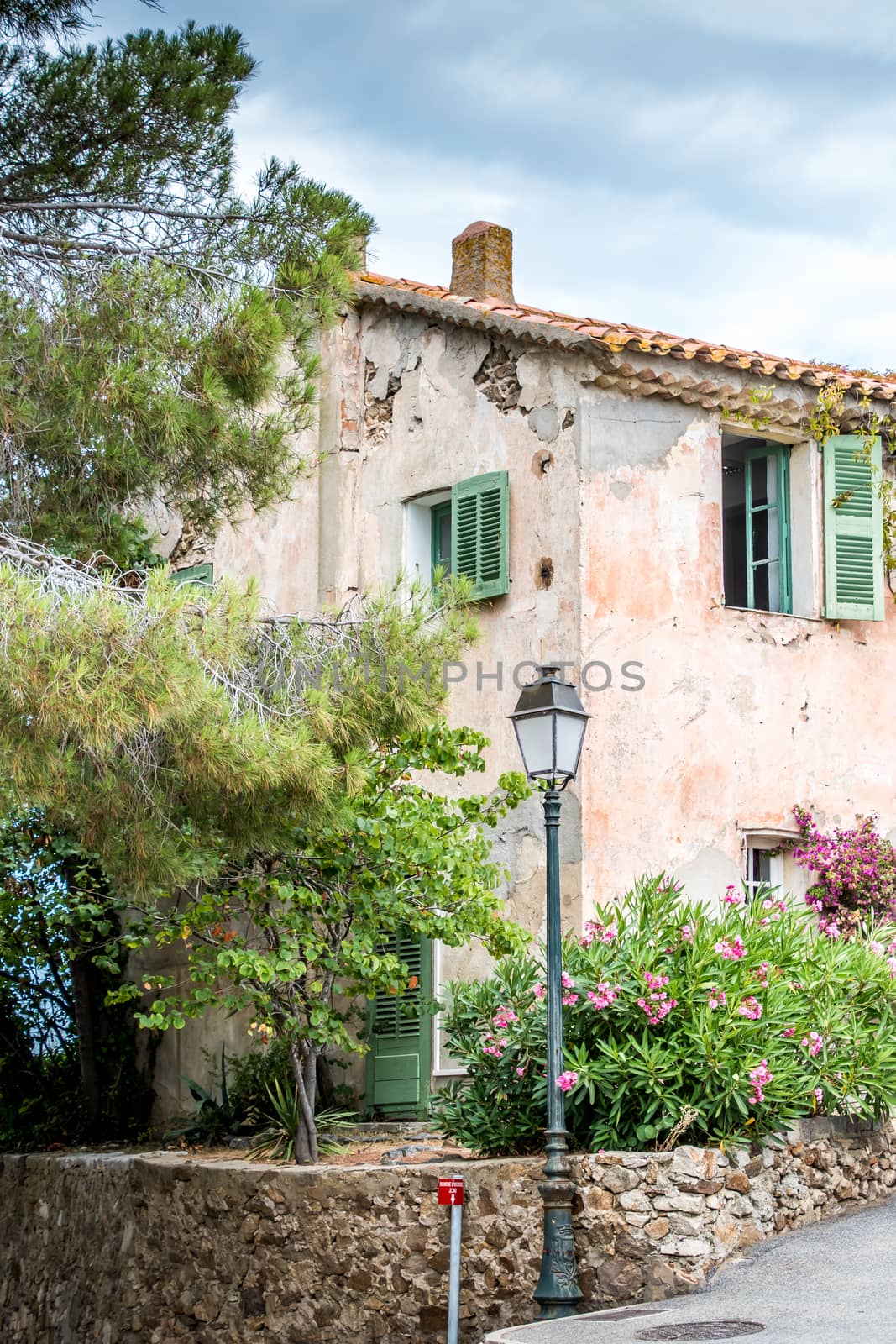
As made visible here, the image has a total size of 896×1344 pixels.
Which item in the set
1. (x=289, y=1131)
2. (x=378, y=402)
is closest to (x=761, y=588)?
(x=378, y=402)

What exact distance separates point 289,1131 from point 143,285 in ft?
21.0

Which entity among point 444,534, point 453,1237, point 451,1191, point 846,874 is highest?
point 444,534

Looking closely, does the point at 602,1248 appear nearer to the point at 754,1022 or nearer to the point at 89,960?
the point at 754,1022

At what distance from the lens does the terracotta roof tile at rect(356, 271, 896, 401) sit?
13.8 metres

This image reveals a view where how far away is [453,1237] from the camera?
10.3 m

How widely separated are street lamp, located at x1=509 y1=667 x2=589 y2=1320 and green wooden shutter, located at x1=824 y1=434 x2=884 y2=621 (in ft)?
15.6

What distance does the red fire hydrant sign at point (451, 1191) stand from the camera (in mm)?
10141

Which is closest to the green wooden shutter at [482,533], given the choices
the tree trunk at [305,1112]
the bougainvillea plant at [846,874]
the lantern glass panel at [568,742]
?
the bougainvillea plant at [846,874]

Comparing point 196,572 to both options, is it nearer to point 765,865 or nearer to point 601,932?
point 765,865

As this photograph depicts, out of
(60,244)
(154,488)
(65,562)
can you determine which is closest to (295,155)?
(60,244)

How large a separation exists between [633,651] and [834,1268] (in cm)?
530

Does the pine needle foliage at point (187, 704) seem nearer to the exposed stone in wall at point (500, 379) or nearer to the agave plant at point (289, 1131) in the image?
the agave plant at point (289, 1131)

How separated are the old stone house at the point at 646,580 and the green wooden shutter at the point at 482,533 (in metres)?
0.02

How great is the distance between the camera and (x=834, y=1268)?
9.97 meters
